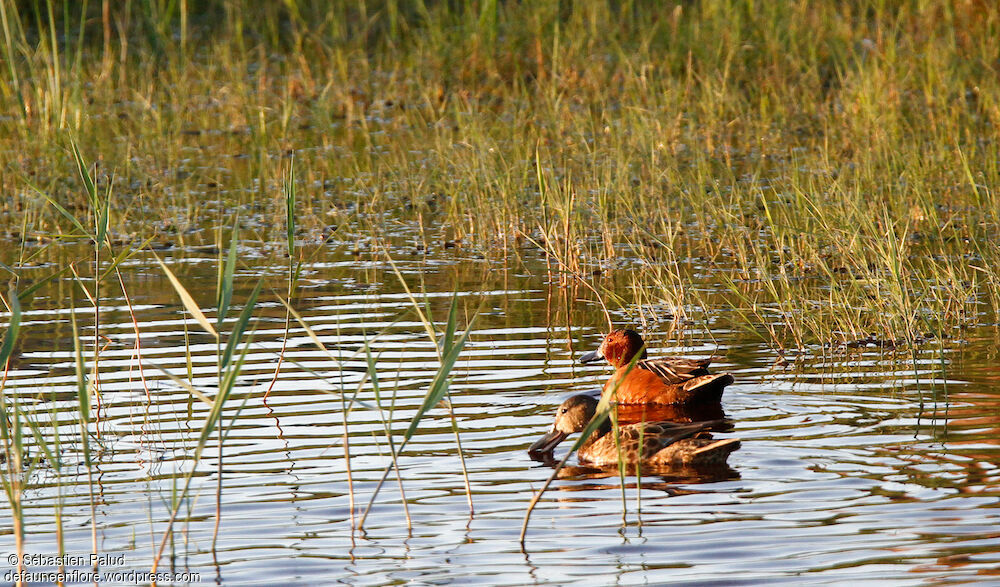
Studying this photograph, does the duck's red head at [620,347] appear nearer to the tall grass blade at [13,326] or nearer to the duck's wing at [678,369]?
the duck's wing at [678,369]

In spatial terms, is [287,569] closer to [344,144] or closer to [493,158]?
[493,158]

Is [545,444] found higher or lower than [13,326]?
lower

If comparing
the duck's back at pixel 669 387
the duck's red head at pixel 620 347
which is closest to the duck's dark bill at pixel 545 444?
the duck's back at pixel 669 387

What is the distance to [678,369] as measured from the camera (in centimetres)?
694

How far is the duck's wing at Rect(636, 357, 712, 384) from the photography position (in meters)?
6.90

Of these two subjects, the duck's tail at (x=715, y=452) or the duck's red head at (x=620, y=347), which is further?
the duck's red head at (x=620, y=347)

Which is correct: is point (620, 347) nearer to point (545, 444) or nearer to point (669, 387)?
point (669, 387)

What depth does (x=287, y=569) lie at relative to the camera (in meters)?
4.83

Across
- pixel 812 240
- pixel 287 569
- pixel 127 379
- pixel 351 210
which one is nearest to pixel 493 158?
pixel 351 210

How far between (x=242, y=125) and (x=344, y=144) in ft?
4.10

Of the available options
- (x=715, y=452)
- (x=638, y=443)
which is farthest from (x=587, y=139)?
(x=715, y=452)

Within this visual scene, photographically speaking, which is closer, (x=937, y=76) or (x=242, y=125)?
(x=937, y=76)

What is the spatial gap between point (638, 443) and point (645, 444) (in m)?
0.07

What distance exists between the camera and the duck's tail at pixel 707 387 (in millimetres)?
6738
